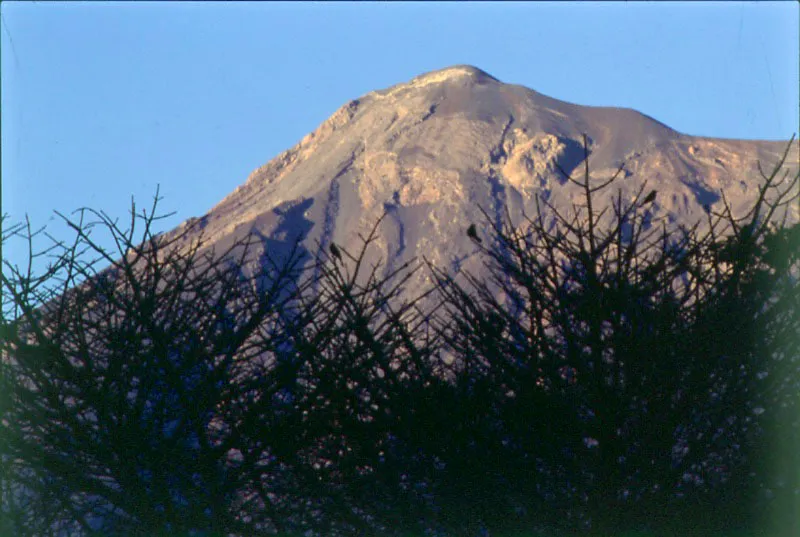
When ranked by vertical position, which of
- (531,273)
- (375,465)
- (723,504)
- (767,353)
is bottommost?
(723,504)

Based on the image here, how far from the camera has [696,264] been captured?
30.7 feet

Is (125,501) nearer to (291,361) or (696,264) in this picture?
(291,361)

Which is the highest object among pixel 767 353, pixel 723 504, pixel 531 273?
pixel 531 273

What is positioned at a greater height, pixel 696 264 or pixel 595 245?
pixel 595 245

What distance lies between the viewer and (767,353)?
28.5ft

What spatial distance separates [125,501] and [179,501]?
15.7 inches

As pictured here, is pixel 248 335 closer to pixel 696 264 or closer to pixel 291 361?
pixel 291 361

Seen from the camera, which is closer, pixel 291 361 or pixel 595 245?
pixel 291 361

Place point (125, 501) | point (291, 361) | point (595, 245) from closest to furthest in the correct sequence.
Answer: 1. point (125, 501)
2. point (291, 361)
3. point (595, 245)

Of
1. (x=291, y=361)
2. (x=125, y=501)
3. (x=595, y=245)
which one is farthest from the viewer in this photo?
(x=595, y=245)

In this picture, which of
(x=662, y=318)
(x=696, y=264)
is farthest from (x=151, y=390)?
(x=696, y=264)

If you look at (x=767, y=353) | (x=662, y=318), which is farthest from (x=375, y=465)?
(x=767, y=353)

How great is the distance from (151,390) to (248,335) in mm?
905

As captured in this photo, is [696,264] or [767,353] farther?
[696,264]
